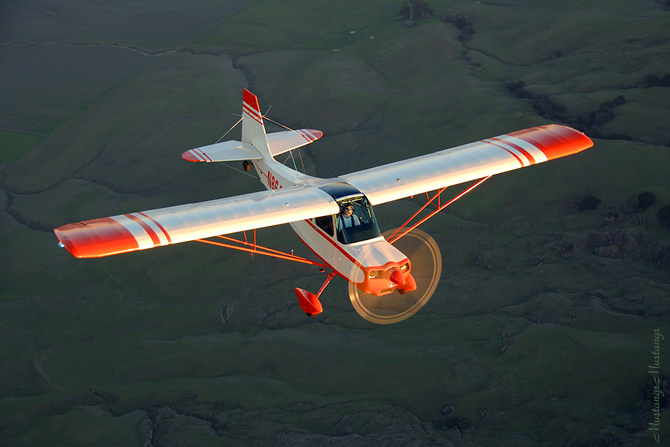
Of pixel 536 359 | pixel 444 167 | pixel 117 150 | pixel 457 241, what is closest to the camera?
pixel 444 167

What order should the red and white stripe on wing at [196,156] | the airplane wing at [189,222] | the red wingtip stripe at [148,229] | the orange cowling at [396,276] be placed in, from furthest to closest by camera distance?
the red and white stripe on wing at [196,156]
the red wingtip stripe at [148,229]
the airplane wing at [189,222]
the orange cowling at [396,276]

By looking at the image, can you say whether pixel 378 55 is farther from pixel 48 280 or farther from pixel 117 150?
pixel 48 280

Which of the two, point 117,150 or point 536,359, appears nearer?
point 536,359

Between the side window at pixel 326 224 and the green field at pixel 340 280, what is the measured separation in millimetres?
10930

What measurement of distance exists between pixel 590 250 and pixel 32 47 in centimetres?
7516

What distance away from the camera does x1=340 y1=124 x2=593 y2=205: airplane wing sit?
93.5 ft

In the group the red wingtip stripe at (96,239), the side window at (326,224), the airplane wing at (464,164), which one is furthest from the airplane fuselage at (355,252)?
the red wingtip stripe at (96,239)

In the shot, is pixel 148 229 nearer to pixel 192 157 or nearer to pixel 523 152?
pixel 192 157

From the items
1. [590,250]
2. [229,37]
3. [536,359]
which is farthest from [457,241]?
[229,37]

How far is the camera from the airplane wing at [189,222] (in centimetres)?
2448

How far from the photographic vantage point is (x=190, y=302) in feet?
153

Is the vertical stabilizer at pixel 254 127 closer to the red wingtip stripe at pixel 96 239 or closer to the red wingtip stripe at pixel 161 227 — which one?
the red wingtip stripe at pixel 161 227

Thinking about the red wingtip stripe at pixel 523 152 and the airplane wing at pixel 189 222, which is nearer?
the airplane wing at pixel 189 222

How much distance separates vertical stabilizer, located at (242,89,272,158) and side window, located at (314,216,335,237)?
9.01m
